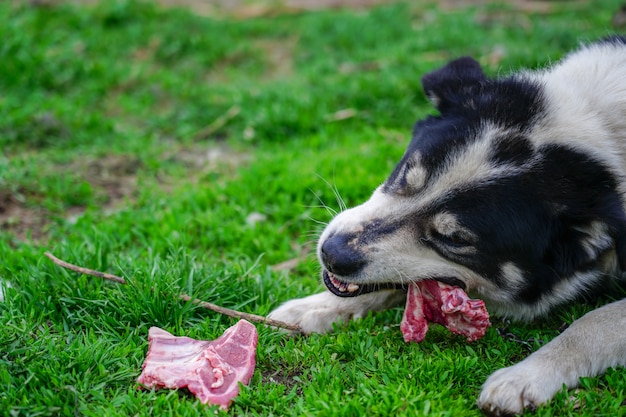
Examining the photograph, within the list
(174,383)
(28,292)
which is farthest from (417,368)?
A: (28,292)

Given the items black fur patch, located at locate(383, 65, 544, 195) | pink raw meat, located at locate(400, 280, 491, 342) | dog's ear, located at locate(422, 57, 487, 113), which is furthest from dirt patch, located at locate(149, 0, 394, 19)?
pink raw meat, located at locate(400, 280, 491, 342)

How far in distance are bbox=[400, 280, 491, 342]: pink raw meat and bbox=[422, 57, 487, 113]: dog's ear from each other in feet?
3.25

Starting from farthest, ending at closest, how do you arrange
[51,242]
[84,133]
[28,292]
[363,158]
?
[84,133] < [363,158] < [51,242] < [28,292]

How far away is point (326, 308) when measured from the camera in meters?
3.65

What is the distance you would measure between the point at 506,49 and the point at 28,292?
18.8ft

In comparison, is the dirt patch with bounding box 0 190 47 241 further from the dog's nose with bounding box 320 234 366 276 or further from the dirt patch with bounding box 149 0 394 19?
the dirt patch with bounding box 149 0 394 19

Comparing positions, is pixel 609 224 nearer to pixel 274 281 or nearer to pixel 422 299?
pixel 422 299

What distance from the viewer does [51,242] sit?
14.8ft

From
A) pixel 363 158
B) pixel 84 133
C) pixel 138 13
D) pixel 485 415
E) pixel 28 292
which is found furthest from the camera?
pixel 138 13

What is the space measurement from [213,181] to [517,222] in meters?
3.02

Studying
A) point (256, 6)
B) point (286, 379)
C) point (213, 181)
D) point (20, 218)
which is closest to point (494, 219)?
point (286, 379)

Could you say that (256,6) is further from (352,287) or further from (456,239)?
(456,239)

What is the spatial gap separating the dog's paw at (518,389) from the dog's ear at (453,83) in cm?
138

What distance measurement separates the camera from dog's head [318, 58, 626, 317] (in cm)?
316
